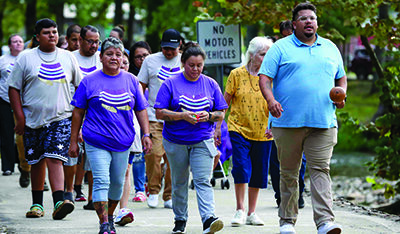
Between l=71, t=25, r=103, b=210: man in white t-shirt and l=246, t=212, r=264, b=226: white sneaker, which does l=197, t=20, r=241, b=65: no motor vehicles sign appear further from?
l=246, t=212, r=264, b=226: white sneaker

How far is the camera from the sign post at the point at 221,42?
1329 cm

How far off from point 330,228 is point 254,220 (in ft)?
5.16

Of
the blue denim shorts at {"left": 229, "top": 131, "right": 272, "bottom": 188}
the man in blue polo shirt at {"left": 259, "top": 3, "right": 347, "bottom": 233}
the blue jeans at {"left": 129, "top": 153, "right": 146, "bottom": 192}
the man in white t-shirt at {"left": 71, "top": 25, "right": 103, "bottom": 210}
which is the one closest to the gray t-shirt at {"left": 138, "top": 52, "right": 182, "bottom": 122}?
the man in white t-shirt at {"left": 71, "top": 25, "right": 103, "bottom": 210}

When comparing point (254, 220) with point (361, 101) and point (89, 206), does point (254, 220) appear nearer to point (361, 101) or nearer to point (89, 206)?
point (89, 206)

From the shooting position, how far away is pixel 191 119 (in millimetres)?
7219

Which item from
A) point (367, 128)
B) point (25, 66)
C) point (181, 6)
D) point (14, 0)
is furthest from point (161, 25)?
A: point (25, 66)

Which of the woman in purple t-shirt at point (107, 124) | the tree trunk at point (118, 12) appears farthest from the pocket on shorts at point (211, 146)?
the tree trunk at point (118, 12)

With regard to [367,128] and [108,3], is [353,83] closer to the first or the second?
[108,3]

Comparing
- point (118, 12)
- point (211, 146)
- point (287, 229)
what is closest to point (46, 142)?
point (211, 146)

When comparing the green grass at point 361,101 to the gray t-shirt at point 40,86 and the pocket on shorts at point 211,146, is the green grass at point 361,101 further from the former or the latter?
the pocket on shorts at point 211,146

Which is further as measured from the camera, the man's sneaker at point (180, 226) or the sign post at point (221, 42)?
the sign post at point (221, 42)

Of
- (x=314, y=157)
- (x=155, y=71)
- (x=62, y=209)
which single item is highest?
(x=155, y=71)

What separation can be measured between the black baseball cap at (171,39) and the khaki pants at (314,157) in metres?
2.81

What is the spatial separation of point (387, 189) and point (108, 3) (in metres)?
36.5
